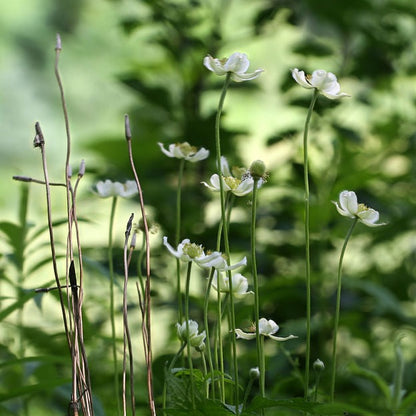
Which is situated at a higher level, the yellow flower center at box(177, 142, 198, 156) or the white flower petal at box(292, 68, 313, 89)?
the white flower petal at box(292, 68, 313, 89)

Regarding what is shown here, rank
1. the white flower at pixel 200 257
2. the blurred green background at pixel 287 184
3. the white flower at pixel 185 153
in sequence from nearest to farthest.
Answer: the white flower at pixel 200 257 → the white flower at pixel 185 153 → the blurred green background at pixel 287 184

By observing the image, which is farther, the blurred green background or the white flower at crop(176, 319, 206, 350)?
the blurred green background

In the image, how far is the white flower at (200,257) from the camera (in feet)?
1.38

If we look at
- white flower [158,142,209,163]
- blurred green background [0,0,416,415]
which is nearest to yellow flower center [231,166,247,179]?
white flower [158,142,209,163]

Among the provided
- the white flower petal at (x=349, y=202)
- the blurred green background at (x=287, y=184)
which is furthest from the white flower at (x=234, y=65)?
the blurred green background at (x=287, y=184)

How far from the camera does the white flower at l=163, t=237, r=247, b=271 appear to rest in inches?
16.6

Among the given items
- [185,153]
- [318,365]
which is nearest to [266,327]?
[318,365]

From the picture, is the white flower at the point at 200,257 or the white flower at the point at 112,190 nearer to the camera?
the white flower at the point at 200,257

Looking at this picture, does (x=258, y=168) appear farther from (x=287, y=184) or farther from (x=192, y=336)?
(x=287, y=184)

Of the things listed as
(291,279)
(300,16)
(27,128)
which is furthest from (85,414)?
(27,128)

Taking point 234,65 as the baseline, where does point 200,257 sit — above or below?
below

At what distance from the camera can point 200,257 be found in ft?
1.44

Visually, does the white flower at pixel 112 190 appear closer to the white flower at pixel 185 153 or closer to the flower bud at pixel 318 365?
the white flower at pixel 185 153

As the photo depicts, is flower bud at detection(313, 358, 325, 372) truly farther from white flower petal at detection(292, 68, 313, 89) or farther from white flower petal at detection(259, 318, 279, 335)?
white flower petal at detection(292, 68, 313, 89)
